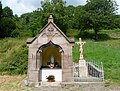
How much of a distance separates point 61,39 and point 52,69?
2.03 m

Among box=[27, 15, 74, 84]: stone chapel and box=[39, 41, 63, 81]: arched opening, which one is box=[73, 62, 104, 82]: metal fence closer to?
box=[27, 15, 74, 84]: stone chapel

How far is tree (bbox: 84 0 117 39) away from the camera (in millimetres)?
52750

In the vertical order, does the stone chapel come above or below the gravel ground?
above

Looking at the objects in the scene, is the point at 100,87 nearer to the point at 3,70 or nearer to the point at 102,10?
the point at 3,70

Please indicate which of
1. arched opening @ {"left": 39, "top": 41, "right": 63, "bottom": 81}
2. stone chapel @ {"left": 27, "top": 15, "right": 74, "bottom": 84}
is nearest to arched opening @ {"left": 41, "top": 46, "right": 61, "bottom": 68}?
arched opening @ {"left": 39, "top": 41, "right": 63, "bottom": 81}

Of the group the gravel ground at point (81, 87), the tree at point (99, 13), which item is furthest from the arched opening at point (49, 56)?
the tree at point (99, 13)

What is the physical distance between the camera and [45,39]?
52.1 feet

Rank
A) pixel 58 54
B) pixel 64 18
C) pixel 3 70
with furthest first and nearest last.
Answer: pixel 64 18
pixel 3 70
pixel 58 54

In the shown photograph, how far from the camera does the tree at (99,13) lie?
52.8 m

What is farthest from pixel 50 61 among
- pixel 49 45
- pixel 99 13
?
pixel 99 13

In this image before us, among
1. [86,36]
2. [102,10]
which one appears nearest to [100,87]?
[86,36]

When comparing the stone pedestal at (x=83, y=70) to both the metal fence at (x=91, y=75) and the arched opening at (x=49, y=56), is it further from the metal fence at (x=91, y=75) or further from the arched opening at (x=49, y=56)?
the arched opening at (x=49, y=56)

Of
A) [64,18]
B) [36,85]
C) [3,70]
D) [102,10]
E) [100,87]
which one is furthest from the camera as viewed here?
[102,10]

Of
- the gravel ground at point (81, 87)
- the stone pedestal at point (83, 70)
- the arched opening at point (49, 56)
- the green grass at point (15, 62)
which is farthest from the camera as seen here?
the green grass at point (15, 62)
